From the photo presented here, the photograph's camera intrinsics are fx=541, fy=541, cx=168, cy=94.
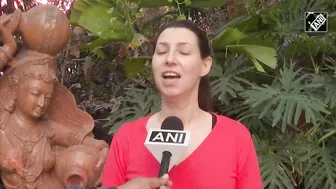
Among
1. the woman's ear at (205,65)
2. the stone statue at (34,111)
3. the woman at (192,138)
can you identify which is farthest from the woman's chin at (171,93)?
the stone statue at (34,111)

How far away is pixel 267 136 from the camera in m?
2.43

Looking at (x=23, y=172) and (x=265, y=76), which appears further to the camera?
(x=265, y=76)

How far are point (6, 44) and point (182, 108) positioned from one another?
131 cm

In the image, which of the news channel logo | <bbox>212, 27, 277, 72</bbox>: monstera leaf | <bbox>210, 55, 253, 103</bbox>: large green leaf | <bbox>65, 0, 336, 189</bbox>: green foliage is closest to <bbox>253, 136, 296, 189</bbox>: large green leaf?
<bbox>65, 0, 336, 189</bbox>: green foliage

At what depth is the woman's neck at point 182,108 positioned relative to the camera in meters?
1.19

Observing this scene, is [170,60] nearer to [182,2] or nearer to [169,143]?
[169,143]

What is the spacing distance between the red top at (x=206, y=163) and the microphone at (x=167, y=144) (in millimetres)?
68

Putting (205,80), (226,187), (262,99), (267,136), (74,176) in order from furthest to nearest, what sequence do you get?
(267,136) < (74,176) < (262,99) < (205,80) < (226,187)

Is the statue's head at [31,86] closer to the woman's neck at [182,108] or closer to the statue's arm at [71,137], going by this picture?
the statue's arm at [71,137]

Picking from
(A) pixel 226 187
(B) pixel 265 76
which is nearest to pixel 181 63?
(A) pixel 226 187

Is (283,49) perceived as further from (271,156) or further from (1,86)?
(1,86)

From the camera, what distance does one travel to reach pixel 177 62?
3.83 feet

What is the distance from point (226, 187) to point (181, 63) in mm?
280

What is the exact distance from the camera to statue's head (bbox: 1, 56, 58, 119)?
7.52 ft
